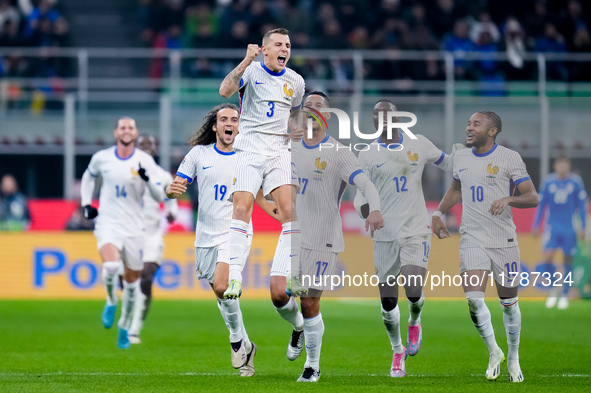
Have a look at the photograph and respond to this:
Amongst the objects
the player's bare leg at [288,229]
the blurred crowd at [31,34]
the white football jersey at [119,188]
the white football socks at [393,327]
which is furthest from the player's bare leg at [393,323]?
the blurred crowd at [31,34]

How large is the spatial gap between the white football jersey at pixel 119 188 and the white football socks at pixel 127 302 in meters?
0.62

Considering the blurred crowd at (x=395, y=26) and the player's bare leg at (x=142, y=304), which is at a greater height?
the blurred crowd at (x=395, y=26)

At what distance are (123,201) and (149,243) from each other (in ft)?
2.42

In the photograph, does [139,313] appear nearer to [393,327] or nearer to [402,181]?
[393,327]

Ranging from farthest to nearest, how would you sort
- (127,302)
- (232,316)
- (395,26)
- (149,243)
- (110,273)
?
1. (395,26)
2. (149,243)
3. (127,302)
4. (110,273)
5. (232,316)

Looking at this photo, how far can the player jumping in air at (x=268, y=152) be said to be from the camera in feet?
26.9

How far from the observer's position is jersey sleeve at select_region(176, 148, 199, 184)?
8.83 metres

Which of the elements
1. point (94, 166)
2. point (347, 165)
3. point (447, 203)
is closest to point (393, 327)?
point (447, 203)

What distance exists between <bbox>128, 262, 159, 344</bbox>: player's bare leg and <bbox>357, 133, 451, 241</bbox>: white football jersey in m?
3.98

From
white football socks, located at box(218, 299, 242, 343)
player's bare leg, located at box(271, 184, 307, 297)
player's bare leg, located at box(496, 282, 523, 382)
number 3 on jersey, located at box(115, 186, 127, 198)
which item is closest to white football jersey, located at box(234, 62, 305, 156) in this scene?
player's bare leg, located at box(271, 184, 307, 297)

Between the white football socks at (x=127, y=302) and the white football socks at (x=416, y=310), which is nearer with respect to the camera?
the white football socks at (x=416, y=310)

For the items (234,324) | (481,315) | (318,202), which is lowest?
(234,324)

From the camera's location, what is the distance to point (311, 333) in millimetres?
8312

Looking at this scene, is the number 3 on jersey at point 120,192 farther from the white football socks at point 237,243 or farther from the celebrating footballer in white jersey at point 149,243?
the white football socks at point 237,243
